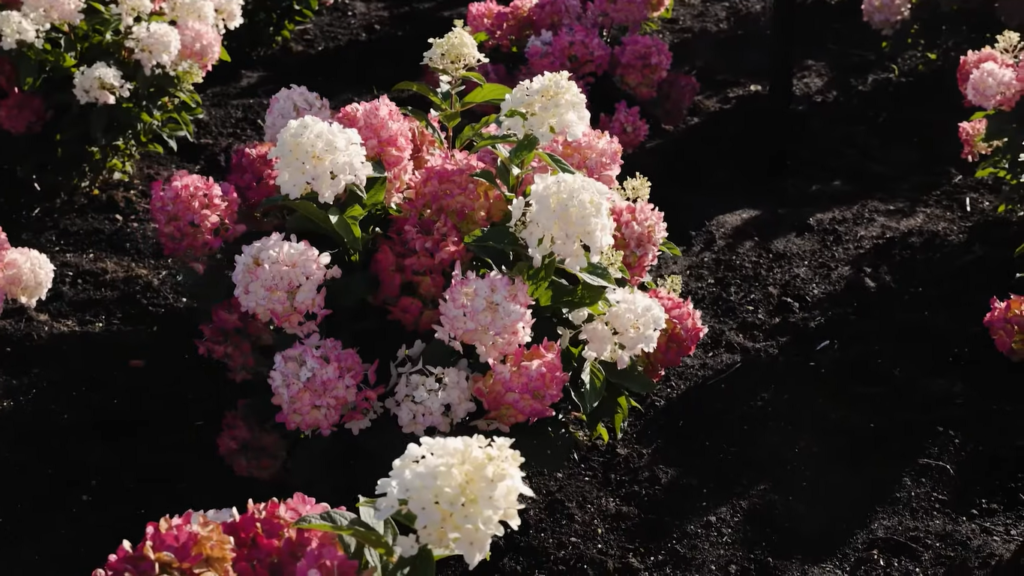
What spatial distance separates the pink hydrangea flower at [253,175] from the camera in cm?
296

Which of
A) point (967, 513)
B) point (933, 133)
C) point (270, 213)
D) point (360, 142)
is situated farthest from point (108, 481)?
point (933, 133)

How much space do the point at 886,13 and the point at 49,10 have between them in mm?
4448

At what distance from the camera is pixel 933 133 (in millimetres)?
5344

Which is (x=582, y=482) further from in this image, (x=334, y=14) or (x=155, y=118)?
(x=334, y=14)

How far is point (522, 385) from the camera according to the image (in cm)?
241

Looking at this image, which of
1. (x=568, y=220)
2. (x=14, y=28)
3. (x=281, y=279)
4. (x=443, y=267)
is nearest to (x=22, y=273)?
(x=14, y=28)

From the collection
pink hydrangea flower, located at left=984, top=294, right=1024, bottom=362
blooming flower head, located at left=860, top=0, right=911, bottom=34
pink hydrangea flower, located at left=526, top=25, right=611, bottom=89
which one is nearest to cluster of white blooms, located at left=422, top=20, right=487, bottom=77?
pink hydrangea flower, located at left=526, top=25, right=611, bottom=89

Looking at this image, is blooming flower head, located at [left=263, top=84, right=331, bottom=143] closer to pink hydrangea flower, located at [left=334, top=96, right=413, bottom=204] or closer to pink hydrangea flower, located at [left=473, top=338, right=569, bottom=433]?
pink hydrangea flower, located at [left=334, top=96, right=413, bottom=204]

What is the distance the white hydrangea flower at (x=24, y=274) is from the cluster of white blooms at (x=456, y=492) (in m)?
2.14

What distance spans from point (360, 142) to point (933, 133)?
3860 mm

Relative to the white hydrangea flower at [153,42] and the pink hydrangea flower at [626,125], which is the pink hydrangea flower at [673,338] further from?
the white hydrangea flower at [153,42]

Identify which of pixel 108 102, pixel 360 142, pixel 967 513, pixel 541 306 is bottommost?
pixel 967 513

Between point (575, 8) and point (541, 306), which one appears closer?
point (541, 306)

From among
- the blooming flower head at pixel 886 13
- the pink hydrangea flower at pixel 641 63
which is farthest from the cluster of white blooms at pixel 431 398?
the blooming flower head at pixel 886 13
